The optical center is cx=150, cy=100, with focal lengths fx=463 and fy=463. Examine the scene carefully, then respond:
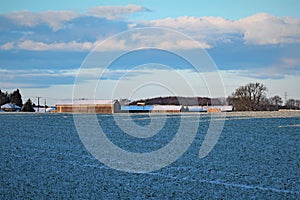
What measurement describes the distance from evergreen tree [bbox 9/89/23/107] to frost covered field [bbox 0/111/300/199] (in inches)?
3325

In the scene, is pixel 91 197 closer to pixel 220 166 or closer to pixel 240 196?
pixel 240 196

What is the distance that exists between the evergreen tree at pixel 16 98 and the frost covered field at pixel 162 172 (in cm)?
8446

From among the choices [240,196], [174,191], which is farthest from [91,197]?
[240,196]

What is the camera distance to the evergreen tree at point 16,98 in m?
101

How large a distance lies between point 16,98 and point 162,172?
94.8 m

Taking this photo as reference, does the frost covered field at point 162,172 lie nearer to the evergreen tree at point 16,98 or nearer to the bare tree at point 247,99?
the bare tree at point 247,99

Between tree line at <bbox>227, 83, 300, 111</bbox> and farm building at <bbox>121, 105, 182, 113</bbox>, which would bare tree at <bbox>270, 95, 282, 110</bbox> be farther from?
farm building at <bbox>121, 105, 182, 113</bbox>

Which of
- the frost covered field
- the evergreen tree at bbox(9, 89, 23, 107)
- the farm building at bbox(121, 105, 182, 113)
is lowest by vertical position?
the frost covered field

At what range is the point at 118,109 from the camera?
50281mm

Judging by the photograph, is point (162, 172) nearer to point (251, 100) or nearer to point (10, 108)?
point (251, 100)

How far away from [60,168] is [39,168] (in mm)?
559

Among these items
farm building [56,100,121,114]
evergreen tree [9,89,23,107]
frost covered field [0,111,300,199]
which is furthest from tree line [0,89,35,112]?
frost covered field [0,111,300,199]

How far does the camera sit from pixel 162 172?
11.8m

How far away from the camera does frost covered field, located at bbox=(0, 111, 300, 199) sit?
9227 mm
